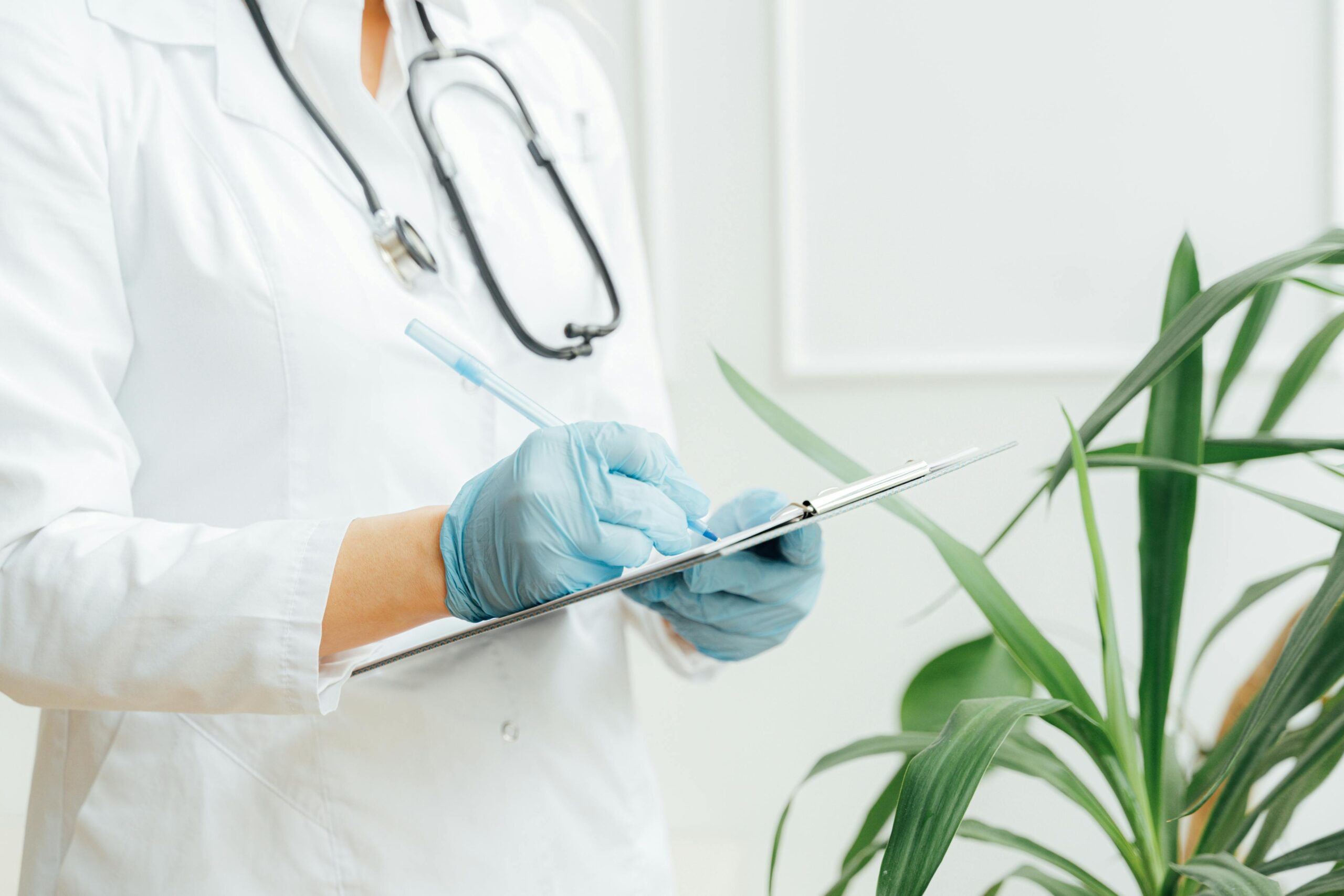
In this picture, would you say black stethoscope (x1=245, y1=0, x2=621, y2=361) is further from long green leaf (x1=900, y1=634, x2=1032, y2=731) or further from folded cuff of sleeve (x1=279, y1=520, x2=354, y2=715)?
long green leaf (x1=900, y1=634, x2=1032, y2=731)

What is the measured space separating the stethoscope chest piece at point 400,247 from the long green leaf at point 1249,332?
1.68 feet

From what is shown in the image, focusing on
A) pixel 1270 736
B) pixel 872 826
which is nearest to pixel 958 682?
pixel 872 826

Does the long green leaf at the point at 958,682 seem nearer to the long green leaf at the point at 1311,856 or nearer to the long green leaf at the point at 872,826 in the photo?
the long green leaf at the point at 872,826

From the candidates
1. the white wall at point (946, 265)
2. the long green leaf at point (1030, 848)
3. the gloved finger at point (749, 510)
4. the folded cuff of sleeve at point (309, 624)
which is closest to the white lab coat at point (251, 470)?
the folded cuff of sleeve at point (309, 624)

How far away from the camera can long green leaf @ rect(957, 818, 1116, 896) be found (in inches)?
21.3

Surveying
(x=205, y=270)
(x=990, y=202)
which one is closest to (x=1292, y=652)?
(x=205, y=270)

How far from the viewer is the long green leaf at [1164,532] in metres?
0.53

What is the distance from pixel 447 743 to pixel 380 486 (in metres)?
0.17

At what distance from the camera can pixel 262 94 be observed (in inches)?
24.5

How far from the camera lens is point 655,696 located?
55.5 inches

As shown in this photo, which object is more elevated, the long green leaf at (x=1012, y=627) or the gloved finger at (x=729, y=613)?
the long green leaf at (x=1012, y=627)

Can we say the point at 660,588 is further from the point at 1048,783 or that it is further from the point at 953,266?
the point at 953,266

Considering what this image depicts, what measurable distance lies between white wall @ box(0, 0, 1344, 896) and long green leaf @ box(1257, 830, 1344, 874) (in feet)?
2.48

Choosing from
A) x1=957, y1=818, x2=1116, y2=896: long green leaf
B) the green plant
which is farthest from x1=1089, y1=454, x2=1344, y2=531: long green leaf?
x1=957, y1=818, x2=1116, y2=896: long green leaf
